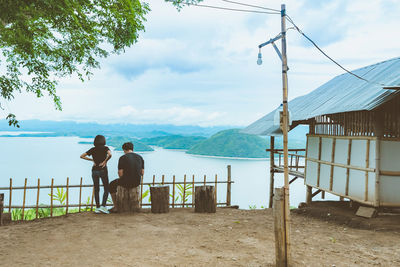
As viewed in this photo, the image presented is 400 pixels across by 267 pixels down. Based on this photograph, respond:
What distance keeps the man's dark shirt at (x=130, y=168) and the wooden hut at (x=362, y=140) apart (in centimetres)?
598

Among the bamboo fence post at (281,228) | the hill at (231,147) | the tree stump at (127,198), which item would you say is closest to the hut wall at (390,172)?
the bamboo fence post at (281,228)

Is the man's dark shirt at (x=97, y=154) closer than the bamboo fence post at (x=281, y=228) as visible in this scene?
No

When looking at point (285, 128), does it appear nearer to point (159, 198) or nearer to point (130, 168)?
point (130, 168)

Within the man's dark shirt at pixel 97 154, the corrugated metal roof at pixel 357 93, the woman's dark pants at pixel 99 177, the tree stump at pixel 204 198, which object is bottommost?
the tree stump at pixel 204 198

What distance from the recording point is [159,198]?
9.05 metres

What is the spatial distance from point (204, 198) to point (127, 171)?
8.60ft

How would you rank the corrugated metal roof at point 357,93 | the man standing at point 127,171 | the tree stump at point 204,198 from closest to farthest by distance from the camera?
the corrugated metal roof at point 357,93, the man standing at point 127,171, the tree stump at point 204,198

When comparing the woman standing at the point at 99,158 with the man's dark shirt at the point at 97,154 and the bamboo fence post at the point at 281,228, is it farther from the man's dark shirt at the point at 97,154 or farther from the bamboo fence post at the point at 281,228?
the bamboo fence post at the point at 281,228

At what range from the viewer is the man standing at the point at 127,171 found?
8320 mm

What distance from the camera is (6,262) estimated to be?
508cm

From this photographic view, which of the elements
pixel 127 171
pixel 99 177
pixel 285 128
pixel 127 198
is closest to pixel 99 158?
→ pixel 99 177

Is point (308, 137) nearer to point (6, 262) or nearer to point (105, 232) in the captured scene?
point (105, 232)

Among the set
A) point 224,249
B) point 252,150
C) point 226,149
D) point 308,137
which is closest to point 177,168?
point 226,149

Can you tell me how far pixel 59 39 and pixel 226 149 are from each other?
258ft
